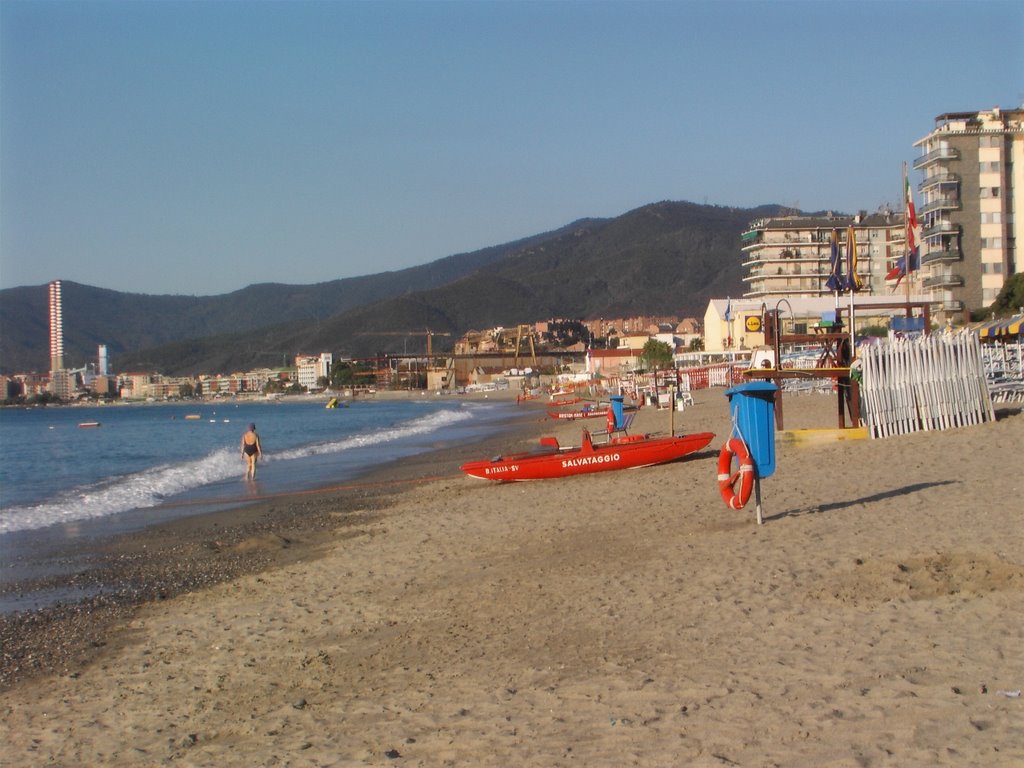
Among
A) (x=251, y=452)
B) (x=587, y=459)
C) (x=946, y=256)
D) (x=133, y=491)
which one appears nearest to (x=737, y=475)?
(x=587, y=459)

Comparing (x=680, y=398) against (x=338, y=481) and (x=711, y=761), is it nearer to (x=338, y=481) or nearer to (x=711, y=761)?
(x=338, y=481)

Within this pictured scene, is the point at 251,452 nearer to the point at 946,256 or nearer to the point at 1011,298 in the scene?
the point at 1011,298

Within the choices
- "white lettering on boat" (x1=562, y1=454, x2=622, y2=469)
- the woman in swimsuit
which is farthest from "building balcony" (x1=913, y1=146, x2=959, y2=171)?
"white lettering on boat" (x1=562, y1=454, x2=622, y2=469)

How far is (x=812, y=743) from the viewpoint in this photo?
4.41 m

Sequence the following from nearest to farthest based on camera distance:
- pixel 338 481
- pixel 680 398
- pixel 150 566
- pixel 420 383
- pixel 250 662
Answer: pixel 250 662, pixel 150 566, pixel 338 481, pixel 680 398, pixel 420 383

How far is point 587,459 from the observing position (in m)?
16.1

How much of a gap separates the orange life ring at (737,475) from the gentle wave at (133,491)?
Result: 38.3ft

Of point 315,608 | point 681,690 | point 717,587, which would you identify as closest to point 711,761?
point 681,690

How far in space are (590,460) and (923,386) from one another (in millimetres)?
5426

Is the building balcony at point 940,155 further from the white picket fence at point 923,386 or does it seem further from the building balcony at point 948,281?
the white picket fence at point 923,386

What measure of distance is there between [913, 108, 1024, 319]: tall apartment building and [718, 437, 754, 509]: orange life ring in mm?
59839

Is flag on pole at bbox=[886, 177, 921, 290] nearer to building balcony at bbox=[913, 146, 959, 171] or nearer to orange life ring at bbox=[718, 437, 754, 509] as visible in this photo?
orange life ring at bbox=[718, 437, 754, 509]

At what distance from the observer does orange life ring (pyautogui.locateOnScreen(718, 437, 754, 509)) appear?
9.27m

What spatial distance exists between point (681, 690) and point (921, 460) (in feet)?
29.3
